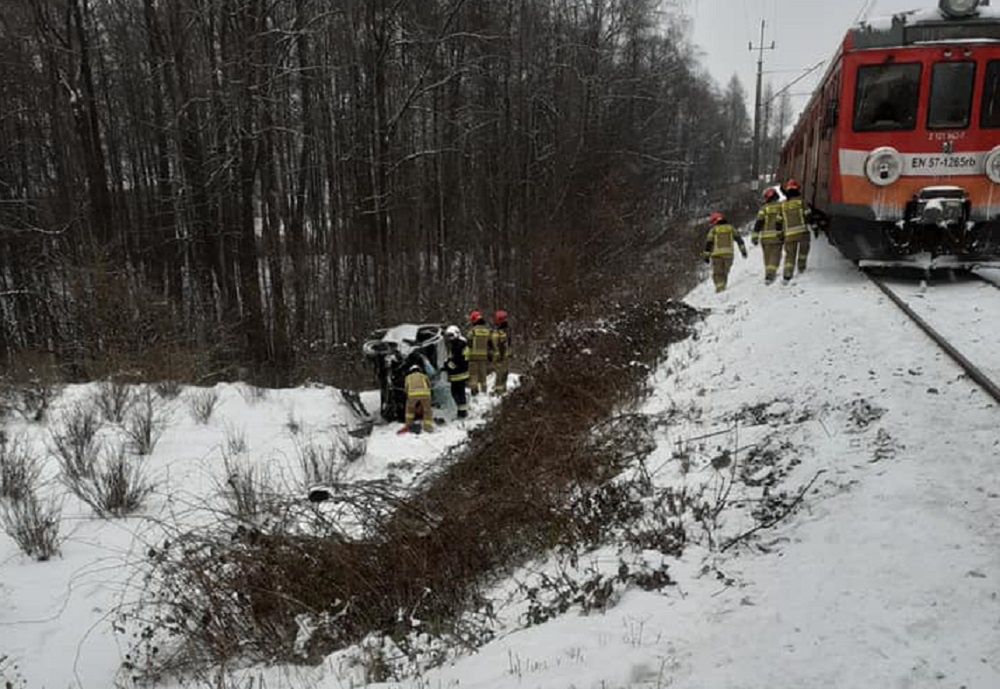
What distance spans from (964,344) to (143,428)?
929 centimetres

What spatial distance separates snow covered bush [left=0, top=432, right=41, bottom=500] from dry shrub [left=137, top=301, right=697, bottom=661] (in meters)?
2.14

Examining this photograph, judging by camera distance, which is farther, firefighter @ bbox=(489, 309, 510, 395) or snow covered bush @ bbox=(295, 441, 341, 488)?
firefighter @ bbox=(489, 309, 510, 395)

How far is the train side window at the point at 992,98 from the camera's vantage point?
925 cm

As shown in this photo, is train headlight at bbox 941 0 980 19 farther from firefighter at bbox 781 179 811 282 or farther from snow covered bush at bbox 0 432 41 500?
snow covered bush at bbox 0 432 41 500

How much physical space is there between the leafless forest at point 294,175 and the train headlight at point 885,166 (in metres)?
8.78

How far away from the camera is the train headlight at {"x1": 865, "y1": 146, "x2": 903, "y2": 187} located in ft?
31.3

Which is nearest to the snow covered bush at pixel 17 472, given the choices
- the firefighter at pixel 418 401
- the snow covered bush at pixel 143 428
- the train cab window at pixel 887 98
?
the snow covered bush at pixel 143 428

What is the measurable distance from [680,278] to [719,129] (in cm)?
6364

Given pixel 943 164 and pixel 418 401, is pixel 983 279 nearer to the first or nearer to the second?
pixel 943 164

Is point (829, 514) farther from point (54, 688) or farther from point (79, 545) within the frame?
point (79, 545)

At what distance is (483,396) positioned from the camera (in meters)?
13.5

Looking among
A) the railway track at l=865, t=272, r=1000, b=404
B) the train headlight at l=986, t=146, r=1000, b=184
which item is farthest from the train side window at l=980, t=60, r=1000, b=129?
the railway track at l=865, t=272, r=1000, b=404

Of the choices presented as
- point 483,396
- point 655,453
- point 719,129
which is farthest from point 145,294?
point 719,129

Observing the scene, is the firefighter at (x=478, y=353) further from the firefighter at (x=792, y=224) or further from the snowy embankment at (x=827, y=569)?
the snowy embankment at (x=827, y=569)
